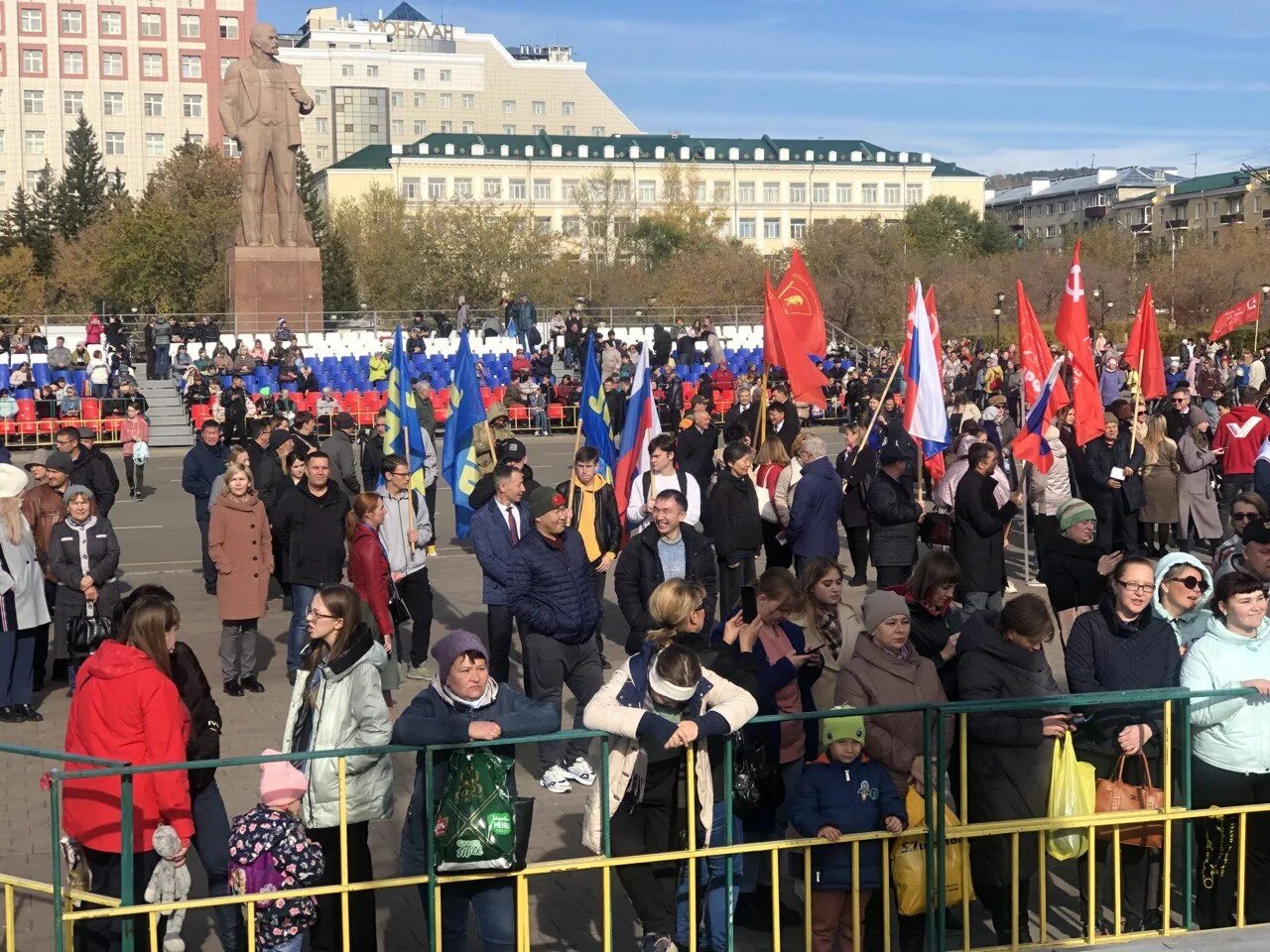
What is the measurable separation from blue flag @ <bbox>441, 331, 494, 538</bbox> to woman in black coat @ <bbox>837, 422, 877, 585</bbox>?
3.51m

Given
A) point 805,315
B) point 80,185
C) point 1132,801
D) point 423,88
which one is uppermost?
point 423,88

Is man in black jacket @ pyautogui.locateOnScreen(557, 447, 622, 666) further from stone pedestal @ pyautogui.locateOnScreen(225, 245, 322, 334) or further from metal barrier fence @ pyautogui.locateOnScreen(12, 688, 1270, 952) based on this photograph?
stone pedestal @ pyautogui.locateOnScreen(225, 245, 322, 334)

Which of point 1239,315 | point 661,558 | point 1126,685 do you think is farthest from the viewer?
point 1239,315

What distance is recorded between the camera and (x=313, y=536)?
11.4 meters

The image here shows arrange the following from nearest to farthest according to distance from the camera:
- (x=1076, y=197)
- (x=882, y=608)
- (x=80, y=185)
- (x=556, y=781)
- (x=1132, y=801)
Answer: (x=1132, y=801) → (x=882, y=608) → (x=556, y=781) → (x=80, y=185) → (x=1076, y=197)

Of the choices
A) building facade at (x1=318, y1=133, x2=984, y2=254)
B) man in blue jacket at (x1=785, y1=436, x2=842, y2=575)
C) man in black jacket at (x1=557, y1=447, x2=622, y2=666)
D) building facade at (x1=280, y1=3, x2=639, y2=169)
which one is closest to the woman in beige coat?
man in black jacket at (x1=557, y1=447, x2=622, y2=666)

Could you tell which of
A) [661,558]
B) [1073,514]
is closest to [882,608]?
[661,558]

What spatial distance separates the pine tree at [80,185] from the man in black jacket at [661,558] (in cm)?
8147

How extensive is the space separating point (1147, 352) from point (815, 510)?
7.56 metres

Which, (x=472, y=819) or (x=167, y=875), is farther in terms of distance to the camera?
(x=167, y=875)

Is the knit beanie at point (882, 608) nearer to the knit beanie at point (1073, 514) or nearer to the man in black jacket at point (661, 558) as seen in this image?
the man in black jacket at point (661, 558)

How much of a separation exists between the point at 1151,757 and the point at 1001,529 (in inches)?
234

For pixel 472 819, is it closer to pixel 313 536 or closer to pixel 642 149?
pixel 313 536

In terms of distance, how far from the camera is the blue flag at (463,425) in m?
14.0
